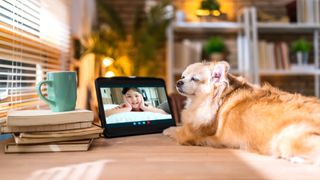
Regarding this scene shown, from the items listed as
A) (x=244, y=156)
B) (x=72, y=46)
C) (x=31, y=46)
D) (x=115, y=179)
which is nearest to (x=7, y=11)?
(x=31, y=46)

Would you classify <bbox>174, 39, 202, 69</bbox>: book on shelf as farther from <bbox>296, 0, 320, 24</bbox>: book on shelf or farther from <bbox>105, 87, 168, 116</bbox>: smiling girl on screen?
<bbox>105, 87, 168, 116</bbox>: smiling girl on screen

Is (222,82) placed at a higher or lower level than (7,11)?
lower

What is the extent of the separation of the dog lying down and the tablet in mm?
101

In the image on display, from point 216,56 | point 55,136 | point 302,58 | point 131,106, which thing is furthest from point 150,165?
point 302,58

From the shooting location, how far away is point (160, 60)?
326cm

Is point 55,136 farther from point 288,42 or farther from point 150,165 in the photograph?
point 288,42

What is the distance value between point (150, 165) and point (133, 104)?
47cm

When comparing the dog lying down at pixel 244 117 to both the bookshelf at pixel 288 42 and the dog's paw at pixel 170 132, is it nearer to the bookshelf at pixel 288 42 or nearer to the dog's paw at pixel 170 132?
the dog's paw at pixel 170 132

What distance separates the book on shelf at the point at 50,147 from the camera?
2.95 ft

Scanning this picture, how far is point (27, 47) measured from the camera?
4.59ft

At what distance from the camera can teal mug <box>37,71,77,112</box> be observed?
0.99m

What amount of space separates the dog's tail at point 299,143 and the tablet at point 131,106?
54 cm

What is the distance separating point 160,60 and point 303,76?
1635 mm

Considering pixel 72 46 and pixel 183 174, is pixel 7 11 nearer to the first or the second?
pixel 183 174
